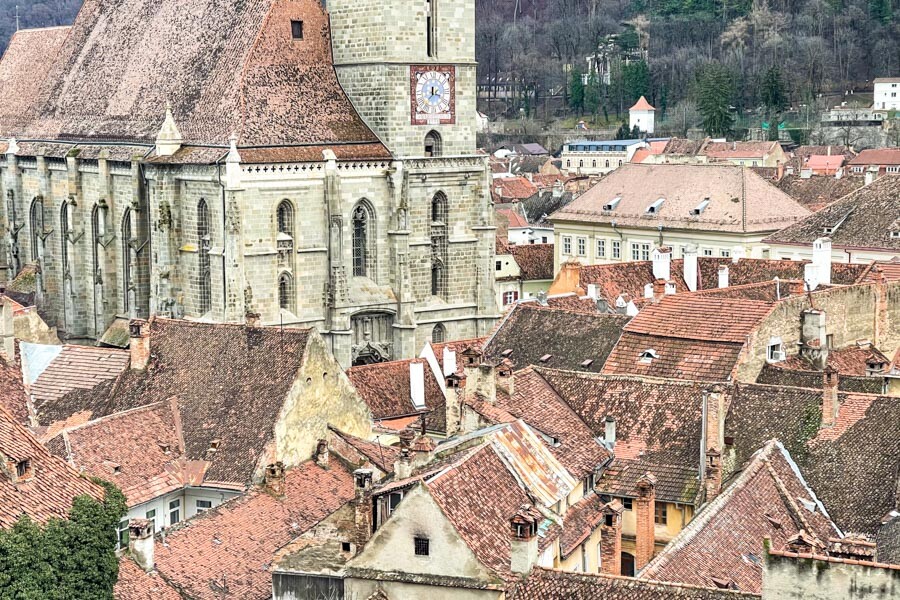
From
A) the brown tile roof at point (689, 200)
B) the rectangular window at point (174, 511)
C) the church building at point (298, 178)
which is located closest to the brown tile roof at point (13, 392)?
the rectangular window at point (174, 511)

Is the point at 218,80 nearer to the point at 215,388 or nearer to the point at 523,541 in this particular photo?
the point at 215,388

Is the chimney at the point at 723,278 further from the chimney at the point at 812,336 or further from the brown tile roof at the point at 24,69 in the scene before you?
the brown tile roof at the point at 24,69

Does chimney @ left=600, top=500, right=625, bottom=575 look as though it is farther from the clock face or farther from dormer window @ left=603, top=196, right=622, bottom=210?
dormer window @ left=603, top=196, right=622, bottom=210

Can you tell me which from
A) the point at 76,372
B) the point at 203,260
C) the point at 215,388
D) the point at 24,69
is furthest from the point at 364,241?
the point at 24,69

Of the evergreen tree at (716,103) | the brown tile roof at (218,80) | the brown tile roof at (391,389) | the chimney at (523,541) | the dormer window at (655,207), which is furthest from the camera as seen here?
the evergreen tree at (716,103)

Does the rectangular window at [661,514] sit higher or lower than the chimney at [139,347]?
lower

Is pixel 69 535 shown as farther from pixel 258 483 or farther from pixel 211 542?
pixel 258 483

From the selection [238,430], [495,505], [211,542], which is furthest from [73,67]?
[495,505]
